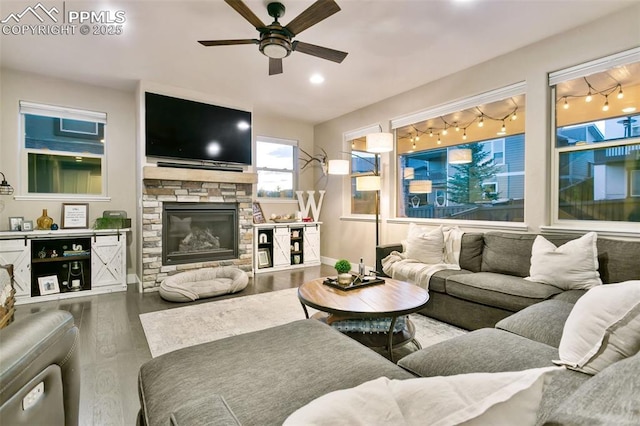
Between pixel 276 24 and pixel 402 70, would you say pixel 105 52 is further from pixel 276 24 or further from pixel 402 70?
pixel 402 70

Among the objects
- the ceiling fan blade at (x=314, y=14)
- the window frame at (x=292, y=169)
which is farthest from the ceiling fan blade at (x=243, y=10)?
the window frame at (x=292, y=169)

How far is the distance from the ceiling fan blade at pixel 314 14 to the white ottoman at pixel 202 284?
3.01 metres

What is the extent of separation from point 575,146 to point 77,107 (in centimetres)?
611

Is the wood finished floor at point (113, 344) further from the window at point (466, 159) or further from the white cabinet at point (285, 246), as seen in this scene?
the window at point (466, 159)

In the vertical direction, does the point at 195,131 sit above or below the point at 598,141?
above

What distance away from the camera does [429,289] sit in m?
3.18

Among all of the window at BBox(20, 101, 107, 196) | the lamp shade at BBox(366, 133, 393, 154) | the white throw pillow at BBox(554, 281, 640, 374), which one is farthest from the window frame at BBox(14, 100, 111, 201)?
the white throw pillow at BBox(554, 281, 640, 374)

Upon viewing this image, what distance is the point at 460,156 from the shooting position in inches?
162

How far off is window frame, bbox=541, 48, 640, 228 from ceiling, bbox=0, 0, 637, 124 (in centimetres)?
41

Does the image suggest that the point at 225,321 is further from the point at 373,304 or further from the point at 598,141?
the point at 598,141

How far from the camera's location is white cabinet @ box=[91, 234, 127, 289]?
4.03m

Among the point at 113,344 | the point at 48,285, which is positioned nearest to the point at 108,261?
the point at 48,285

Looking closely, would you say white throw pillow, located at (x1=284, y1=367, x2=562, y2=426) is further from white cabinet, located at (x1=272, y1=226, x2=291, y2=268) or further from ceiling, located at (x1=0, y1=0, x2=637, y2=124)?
white cabinet, located at (x1=272, y1=226, x2=291, y2=268)

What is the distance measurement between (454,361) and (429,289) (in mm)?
1891
